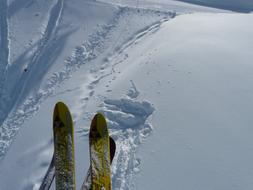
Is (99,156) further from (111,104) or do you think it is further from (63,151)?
(111,104)

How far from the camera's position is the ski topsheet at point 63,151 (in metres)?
3.73

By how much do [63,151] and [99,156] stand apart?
0.30 meters

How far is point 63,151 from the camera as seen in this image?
12.7 ft

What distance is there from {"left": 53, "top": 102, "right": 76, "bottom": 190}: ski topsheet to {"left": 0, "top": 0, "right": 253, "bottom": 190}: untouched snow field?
107cm

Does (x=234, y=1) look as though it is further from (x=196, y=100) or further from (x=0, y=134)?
(x=0, y=134)

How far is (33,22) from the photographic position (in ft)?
27.2

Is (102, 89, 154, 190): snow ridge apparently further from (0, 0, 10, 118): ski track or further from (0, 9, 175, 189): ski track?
(0, 0, 10, 118): ski track

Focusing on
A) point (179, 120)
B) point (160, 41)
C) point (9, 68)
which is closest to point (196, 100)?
point (179, 120)

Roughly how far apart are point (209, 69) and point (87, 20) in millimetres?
2807

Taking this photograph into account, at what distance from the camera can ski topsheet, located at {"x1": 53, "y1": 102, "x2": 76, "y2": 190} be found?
147 inches

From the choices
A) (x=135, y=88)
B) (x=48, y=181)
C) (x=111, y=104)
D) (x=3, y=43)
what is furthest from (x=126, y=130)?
(x=3, y=43)

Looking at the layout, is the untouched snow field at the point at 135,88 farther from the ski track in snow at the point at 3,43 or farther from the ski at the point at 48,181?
the ski at the point at 48,181

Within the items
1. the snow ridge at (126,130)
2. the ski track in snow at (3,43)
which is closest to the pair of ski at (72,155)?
the snow ridge at (126,130)

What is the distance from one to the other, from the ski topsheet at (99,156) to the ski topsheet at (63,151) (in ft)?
0.55
